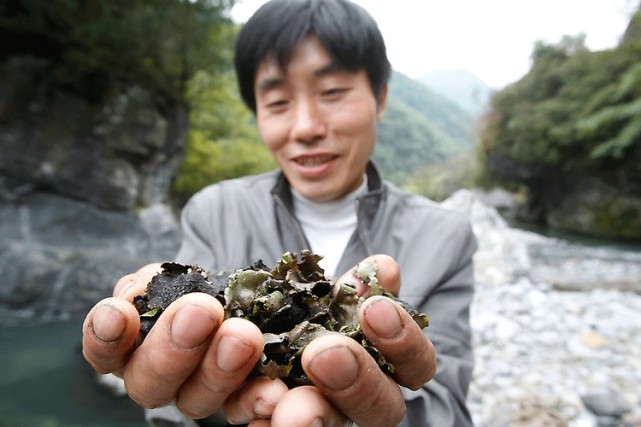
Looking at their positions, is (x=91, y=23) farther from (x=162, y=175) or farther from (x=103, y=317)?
(x=103, y=317)

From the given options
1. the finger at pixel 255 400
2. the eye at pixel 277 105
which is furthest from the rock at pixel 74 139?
the finger at pixel 255 400

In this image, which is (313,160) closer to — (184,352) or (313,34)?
(313,34)

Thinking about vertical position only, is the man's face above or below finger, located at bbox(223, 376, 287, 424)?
above

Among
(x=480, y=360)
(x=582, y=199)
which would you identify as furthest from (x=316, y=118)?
(x=582, y=199)

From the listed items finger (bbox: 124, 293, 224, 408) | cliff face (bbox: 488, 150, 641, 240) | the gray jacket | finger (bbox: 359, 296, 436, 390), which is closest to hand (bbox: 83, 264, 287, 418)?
finger (bbox: 124, 293, 224, 408)

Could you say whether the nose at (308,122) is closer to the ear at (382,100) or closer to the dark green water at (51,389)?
the ear at (382,100)

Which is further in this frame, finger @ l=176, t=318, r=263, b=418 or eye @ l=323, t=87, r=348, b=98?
eye @ l=323, t=87, r=348, b=98

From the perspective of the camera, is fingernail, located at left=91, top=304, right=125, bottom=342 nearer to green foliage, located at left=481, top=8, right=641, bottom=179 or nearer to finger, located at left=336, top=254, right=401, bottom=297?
finger, located at left=336, top=254, right=401, bottom=297

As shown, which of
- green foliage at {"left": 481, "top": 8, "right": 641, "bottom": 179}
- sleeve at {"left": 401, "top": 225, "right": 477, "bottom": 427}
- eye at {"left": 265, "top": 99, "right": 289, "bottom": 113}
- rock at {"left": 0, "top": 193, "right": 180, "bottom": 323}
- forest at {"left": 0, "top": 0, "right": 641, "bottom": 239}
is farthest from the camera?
green foliage at {"left": 481, "top": 8, "right": 641, "bottom": 179}
